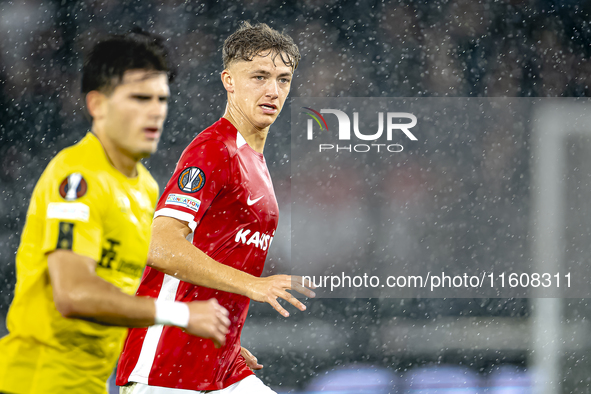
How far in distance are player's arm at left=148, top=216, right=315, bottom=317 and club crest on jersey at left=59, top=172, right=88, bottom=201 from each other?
0.61 m

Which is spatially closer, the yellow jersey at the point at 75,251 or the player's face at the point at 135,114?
the yellow jersey at the point at 75,251

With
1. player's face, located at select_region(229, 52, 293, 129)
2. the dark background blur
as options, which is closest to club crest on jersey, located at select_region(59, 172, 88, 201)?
player's face, located at select_region(229, 52, 293, 129)

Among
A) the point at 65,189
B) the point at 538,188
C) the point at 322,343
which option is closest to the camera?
the point at 65,189

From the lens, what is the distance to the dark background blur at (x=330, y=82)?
15.6ft

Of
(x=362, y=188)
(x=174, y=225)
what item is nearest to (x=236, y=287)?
(x=174, y=225)

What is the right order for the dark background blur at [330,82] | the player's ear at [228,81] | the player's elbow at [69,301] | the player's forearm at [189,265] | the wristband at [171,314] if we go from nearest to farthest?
the player's elbow at [69,301] → the wristband at [171,314] → the player's forearm at [189,265] → the player's ear at [228,81] → the dark background blur at [330,82]

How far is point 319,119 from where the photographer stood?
4199 millimetres

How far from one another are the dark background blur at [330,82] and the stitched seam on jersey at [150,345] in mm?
2833

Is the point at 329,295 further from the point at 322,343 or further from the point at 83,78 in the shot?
the point at 83,78

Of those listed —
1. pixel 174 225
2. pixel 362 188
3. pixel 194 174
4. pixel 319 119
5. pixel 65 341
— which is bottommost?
pixel 65 341

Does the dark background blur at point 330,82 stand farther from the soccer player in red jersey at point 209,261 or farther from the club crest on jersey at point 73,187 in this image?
the club crest on jersey at point 73,187

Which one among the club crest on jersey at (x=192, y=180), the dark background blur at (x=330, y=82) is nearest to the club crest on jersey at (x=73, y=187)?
the club crest on jersey at (x=192, y=180)

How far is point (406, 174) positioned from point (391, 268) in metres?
0.74

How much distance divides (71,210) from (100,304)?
0.20 m
